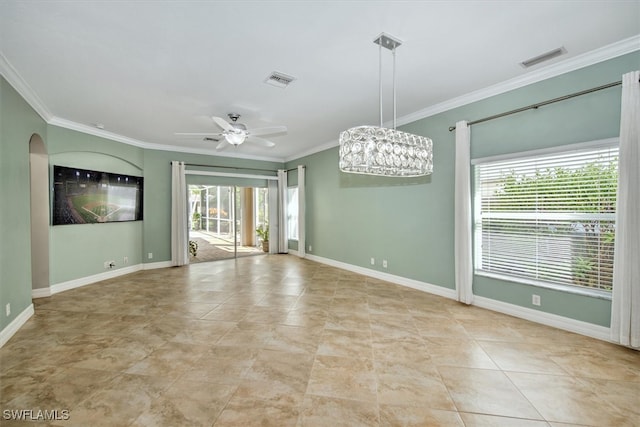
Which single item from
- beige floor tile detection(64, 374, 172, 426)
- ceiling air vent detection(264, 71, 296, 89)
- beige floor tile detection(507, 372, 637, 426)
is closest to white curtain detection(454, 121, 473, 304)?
beige floor tile detection(507, 372, 637, 426)

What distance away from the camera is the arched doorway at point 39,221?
4352 millimetres

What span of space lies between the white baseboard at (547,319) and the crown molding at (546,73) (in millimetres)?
2666

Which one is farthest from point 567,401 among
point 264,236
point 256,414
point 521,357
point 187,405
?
point 264,236

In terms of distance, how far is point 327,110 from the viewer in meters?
4.31

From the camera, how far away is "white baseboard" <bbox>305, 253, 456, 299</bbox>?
13.8 ft

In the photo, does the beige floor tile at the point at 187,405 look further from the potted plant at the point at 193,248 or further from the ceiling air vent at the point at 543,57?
the potted plant at the point at 193,248

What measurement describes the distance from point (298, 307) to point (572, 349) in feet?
9.67

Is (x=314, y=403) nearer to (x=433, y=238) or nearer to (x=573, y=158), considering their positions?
(x=433, y=238)

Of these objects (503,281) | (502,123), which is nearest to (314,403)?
(503,281)

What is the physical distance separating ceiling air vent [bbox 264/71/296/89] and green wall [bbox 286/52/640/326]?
236cm

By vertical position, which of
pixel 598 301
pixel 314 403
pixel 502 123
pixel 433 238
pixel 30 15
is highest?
pixel 30 15

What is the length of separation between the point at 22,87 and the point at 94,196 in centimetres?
235

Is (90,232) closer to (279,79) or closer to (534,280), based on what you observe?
(279,79)

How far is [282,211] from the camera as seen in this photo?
26.6 feet
